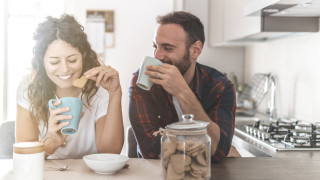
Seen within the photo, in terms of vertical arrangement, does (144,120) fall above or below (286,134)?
above

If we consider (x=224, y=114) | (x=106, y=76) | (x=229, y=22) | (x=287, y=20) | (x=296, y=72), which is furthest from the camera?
(x=229, y=22)

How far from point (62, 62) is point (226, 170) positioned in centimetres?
77

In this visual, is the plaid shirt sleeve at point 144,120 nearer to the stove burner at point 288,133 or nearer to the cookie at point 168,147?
the cookie at point 168,147

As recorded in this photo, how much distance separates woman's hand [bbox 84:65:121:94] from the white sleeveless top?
153 mm

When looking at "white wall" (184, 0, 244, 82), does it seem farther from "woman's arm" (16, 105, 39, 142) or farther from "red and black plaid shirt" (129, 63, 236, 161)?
"woman's arm" (16, 105, 39, 142)

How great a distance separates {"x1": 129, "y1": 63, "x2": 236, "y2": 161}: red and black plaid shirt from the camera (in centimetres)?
147

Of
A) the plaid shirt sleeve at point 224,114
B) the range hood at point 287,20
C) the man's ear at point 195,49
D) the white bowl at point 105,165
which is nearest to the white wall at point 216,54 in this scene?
the range hood at point 287,20

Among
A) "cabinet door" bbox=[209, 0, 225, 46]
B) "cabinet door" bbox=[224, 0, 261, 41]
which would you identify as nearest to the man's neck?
"cabinet door" bbox=[224, 0, 261, 41]

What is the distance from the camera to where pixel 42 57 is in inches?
59.6

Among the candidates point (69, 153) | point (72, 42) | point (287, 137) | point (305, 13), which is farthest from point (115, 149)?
point (305, 13)

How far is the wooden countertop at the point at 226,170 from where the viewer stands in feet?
3.48

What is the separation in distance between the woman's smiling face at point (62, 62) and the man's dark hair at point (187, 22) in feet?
1.45

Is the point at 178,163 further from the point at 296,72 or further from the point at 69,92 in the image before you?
the point at 296,72

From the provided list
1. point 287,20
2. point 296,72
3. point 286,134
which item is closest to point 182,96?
point 286,134
